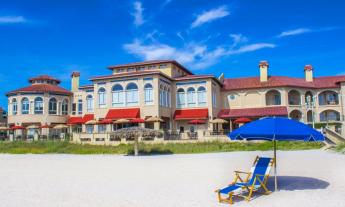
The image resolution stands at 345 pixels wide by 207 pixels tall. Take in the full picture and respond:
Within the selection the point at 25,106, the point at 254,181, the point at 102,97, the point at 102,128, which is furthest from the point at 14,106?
the point at 254,181

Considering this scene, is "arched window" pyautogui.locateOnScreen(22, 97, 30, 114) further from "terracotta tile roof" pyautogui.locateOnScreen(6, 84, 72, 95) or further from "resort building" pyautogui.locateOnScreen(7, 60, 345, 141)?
"terracotta tile roof" pyautogui.locateOnScreen(6, 84, 72, 95)

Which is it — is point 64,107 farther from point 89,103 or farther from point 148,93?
point 148,93

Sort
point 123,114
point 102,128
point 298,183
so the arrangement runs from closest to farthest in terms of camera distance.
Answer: point 298,183 → point 123,114 → point 102,128

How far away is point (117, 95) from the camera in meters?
38.8

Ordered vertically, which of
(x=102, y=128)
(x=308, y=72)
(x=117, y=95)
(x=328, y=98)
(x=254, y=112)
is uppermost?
(x=308, y=72)

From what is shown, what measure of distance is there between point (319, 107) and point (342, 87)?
369cm

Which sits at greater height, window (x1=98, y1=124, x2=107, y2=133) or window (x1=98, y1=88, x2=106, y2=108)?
window (x1=98, y1=88, x2=106, y2=108)

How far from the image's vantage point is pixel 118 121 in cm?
3428

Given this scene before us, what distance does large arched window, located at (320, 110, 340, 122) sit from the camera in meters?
44.1

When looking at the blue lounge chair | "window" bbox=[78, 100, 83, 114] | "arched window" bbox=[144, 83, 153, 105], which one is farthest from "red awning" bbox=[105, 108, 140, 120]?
the blue lounge chair

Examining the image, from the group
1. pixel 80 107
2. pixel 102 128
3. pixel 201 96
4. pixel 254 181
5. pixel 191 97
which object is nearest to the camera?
pixel 254 181

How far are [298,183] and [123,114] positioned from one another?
2776 cm

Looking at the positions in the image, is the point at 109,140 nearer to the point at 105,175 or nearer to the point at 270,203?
the point at 105,175

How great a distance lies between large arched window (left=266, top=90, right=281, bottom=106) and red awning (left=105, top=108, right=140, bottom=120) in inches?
670
